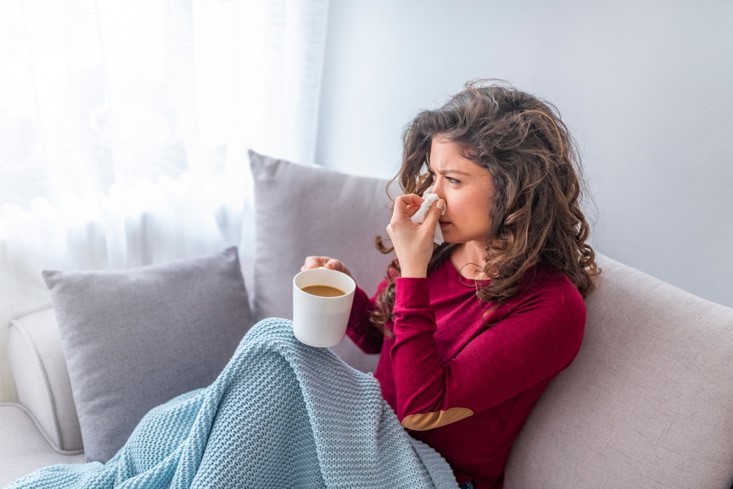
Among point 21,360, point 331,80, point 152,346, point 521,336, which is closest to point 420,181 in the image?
point 521,336

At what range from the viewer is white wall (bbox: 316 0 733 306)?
1187mm

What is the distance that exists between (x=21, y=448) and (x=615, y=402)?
1084 millimetres

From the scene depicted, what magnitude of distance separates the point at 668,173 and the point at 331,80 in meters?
0.95

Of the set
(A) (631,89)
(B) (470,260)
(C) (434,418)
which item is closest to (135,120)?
(B) (470,260)

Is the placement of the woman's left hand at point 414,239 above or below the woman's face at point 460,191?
below

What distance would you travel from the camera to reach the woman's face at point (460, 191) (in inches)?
39.0

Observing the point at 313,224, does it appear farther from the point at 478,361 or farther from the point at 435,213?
the point at 478,361

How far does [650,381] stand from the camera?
1018mm

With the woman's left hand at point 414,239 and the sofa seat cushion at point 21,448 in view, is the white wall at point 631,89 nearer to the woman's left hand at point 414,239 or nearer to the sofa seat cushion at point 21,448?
the woman's left hand at point 414,239

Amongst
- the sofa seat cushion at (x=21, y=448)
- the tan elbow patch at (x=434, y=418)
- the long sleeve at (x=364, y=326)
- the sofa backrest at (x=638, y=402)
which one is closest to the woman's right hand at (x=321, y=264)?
the long sleeve at (x=364, y=326)

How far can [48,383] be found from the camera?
4.01ft

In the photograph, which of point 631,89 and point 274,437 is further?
point 631,89

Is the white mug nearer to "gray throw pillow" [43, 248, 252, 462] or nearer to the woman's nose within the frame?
the woman's nose

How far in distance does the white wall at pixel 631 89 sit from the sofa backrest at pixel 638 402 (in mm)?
227
